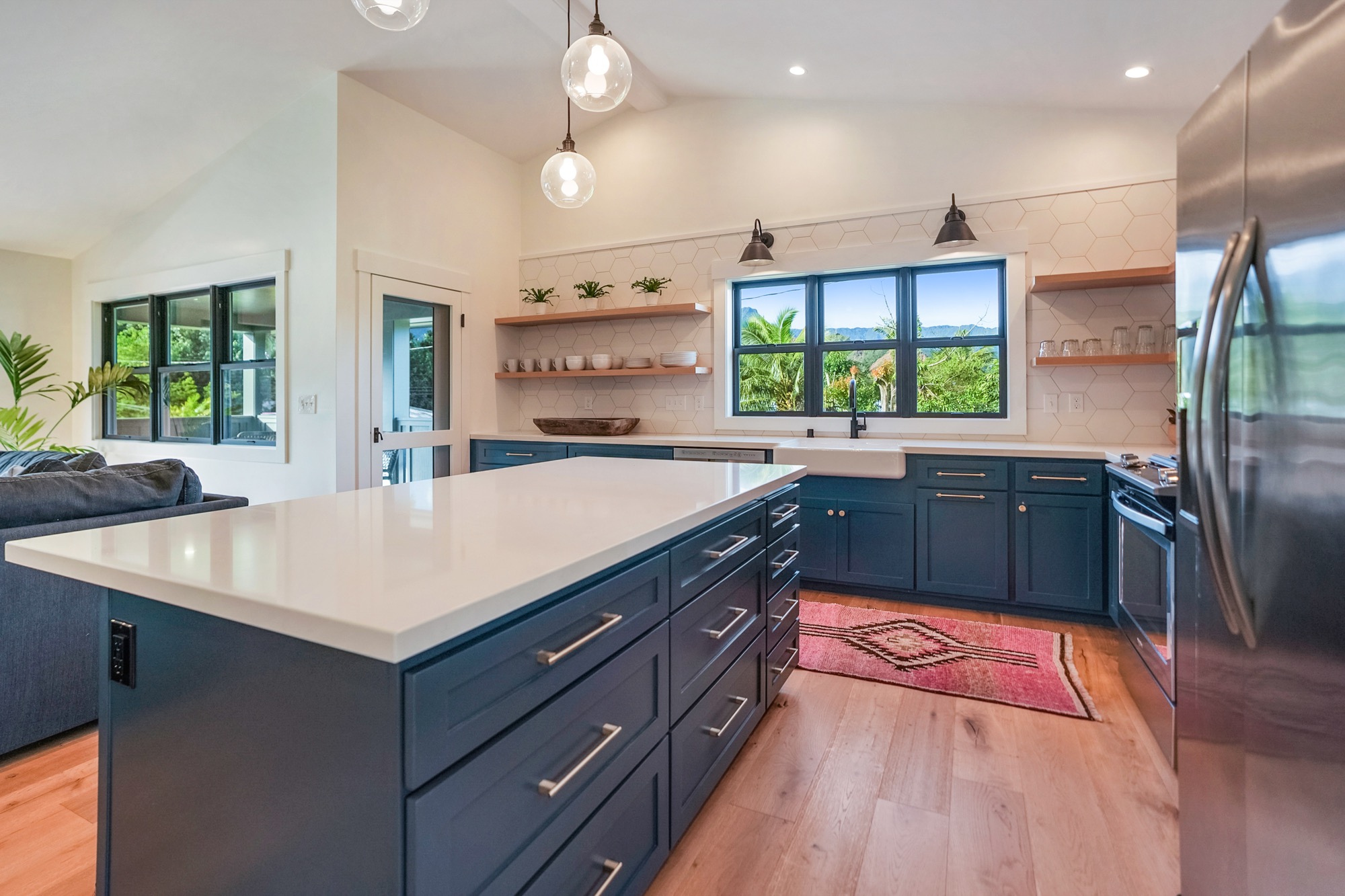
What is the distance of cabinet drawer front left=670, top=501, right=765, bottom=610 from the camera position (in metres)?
1.48

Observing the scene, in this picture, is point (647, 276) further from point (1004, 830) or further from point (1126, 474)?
point (1004, 830)

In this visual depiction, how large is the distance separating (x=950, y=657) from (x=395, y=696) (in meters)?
2.71

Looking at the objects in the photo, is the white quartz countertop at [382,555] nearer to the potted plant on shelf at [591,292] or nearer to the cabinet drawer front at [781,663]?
the cabinet drawer front at [781,663]

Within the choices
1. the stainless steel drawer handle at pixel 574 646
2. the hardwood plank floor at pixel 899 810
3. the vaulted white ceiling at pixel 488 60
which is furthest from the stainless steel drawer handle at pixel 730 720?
the vaulted white ceiling at pixel 488 60

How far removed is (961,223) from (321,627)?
12.6 feet

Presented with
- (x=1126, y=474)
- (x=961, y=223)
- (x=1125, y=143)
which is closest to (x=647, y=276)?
(x=961, y=223)

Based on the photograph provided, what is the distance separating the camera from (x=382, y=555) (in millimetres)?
1097

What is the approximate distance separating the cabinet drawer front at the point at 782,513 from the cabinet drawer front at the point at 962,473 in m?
1.43

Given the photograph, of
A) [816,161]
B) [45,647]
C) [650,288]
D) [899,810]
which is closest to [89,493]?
[45,647]

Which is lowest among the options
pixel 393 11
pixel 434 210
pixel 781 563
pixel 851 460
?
pixel 781 563

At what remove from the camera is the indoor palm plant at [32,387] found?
506 centimetres

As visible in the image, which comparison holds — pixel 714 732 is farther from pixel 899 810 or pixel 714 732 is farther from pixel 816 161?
pixel 816 161

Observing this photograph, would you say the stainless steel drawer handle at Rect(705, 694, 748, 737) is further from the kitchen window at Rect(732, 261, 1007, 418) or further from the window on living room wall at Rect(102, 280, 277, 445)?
the window on living room wall at Rect(102, 280, 277, 445)

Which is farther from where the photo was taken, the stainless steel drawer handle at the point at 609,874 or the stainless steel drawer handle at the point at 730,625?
the stainless steel drawer handle at the point at 730,625
